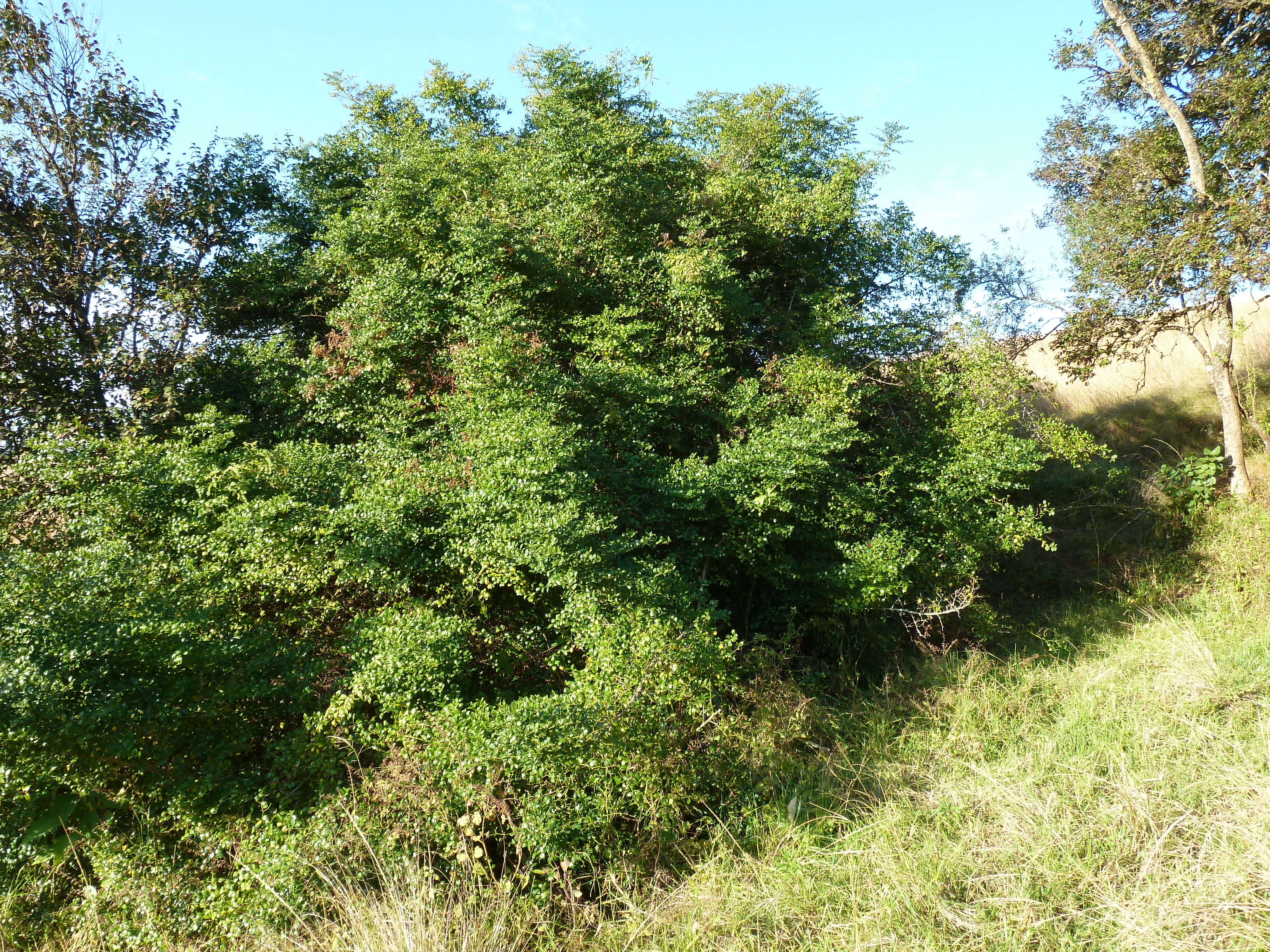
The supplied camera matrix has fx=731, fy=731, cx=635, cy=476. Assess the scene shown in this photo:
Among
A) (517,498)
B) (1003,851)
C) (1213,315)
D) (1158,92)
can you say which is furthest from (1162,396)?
(517,498)

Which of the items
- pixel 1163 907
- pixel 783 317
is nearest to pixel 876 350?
pixel 783 317

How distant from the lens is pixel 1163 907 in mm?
3629

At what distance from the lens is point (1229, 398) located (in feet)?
35.3

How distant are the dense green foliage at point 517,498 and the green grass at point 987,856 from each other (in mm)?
623

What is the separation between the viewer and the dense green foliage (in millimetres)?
5133

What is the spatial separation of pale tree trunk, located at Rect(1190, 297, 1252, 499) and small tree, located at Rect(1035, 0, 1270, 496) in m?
0.02

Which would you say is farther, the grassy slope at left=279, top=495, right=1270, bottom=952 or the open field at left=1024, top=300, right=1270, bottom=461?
the open field at left=1024, top=300, right=1270, bottom=461

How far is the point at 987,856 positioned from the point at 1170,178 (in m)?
11.5

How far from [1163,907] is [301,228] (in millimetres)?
13195

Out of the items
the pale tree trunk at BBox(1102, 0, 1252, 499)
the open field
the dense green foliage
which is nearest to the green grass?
the dense green foliage

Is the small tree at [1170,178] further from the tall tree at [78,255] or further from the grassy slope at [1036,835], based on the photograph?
the tall tree at [78,255]

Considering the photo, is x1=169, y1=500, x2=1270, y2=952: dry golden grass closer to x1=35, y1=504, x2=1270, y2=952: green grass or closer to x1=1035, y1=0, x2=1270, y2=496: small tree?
x1=35, y1=504, x2=1270, y2=952: green grass

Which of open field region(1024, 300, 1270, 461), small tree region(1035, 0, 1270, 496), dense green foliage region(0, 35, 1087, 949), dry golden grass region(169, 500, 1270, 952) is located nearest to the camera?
dry golden grass region(169, 500, 1270, 952)

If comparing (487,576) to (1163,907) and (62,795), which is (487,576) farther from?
(1163,907)
